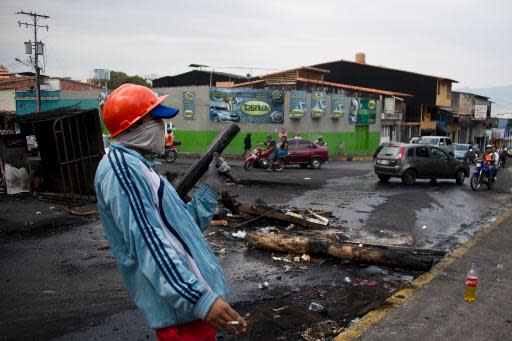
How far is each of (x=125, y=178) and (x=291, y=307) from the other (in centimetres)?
345

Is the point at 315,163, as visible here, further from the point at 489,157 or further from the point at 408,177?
the point at 489,157

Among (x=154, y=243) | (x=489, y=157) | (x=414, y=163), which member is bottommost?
(x=414, y=163)

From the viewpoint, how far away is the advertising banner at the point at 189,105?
93.1 ft

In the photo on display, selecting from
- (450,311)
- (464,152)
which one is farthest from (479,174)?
(464,152)

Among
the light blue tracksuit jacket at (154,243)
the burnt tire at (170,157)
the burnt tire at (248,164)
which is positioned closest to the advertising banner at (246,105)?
the burnt tire at (170,157)

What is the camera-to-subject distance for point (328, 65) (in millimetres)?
47406

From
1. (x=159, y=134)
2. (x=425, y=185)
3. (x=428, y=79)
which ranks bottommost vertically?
(x=425, y=185)

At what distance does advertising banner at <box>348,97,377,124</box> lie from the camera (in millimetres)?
36013

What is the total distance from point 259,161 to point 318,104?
13794 millimetres

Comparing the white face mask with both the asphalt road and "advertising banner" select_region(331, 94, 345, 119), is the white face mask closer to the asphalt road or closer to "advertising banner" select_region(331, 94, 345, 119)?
the asphalt road

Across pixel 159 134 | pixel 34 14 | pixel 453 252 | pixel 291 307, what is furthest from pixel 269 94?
pixel 159 134

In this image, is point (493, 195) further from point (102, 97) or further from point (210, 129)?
point (102, 97)

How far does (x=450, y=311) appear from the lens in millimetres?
4590

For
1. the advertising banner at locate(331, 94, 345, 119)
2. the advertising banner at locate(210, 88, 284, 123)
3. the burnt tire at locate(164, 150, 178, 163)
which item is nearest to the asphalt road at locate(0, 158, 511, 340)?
the burnt tire at locate(164, 150, 178, 163)
